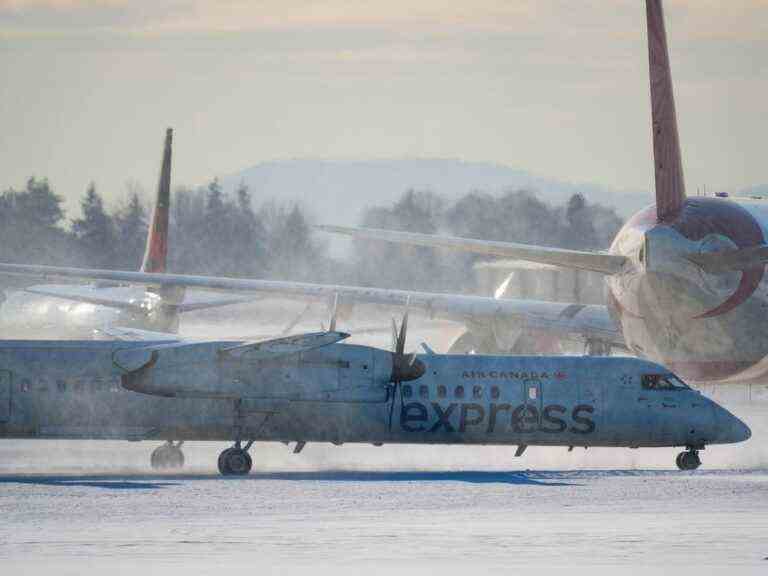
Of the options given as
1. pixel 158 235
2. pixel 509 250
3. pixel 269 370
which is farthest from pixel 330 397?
pixel 158 235

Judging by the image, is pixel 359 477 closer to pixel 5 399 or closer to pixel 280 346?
pixel 280 346

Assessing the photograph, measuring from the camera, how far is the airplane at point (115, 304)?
69.8 m

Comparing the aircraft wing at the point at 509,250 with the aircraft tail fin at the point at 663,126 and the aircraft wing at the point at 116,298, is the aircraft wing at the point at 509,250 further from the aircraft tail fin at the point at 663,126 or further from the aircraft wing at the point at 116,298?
the aircraft wing at the point at 116,298

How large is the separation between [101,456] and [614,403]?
49.9 ft

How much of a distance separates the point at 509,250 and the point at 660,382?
515 centimetres

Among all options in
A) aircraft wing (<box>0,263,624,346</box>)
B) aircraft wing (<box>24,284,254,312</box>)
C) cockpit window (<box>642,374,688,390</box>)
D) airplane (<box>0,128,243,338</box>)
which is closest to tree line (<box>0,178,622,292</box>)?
airplane (<box>0,128,243,338</box>)

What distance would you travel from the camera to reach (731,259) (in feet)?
149

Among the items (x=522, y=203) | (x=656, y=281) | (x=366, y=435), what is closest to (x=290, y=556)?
(x=366, y=435)

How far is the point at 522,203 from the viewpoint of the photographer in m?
157

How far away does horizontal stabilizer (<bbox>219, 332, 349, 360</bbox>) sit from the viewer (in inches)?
1709

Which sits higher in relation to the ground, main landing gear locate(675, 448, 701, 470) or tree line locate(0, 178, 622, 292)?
tree line locate(0, 178, 622, 292)

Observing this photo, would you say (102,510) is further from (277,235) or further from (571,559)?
(277,235)

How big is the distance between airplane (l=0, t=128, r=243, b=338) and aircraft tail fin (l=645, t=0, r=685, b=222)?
17.8 m

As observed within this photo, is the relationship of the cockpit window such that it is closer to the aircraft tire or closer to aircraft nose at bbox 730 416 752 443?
aircraft nose at bbox 730 416 752 443
